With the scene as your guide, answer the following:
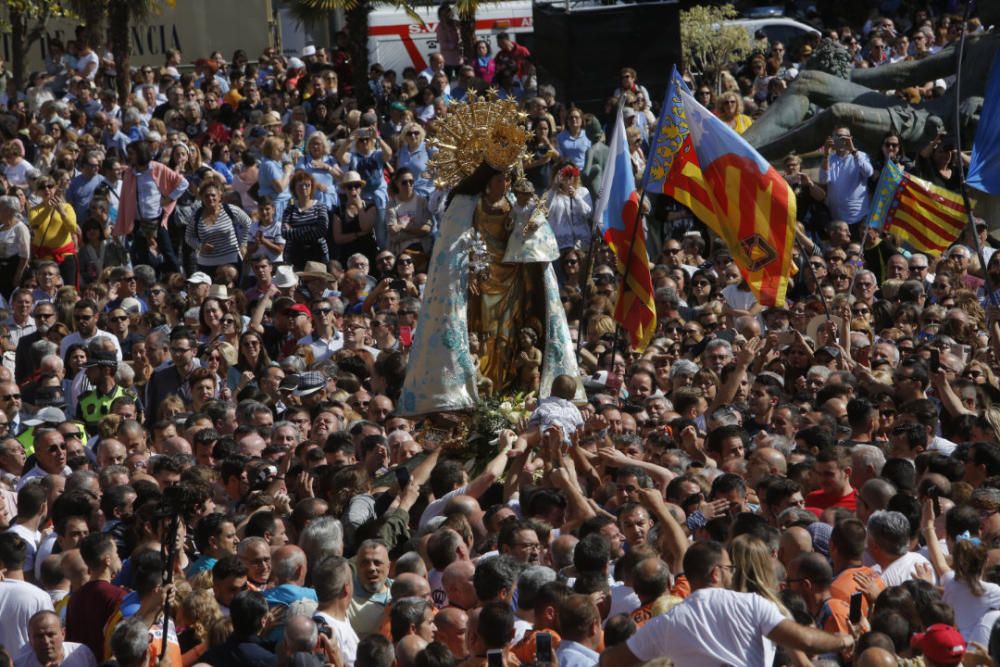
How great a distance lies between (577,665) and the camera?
769cm

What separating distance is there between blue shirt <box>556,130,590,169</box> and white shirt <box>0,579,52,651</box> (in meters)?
11.3

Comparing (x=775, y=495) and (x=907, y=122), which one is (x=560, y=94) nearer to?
(x=907, y=122)

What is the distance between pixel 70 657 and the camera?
860 cm

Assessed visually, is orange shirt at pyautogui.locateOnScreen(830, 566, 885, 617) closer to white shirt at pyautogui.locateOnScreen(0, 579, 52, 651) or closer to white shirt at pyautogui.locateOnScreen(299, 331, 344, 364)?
white shirt at pyautogui.locateOnScreen(0, 579, 52, 651)

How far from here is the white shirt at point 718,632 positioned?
732 cm

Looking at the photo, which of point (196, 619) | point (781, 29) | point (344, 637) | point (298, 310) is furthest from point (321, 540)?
point (781, 29)

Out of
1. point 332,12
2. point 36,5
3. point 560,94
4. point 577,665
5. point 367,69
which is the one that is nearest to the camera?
point 577,665

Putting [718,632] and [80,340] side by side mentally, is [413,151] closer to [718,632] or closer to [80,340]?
[80,340]

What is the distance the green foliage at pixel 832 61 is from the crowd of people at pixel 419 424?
1341 millimetres

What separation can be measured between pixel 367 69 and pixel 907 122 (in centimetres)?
677

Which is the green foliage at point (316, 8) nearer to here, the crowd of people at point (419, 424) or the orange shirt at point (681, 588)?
the crowd of people at point (419, 424)

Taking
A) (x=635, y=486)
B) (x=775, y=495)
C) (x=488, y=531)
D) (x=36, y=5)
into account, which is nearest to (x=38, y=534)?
(x=488, y=531)

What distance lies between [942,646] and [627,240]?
7.73 metres

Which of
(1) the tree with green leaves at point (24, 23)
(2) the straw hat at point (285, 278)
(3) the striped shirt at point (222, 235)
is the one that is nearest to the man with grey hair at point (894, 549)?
(2) the straw hat at point (285, 278)
